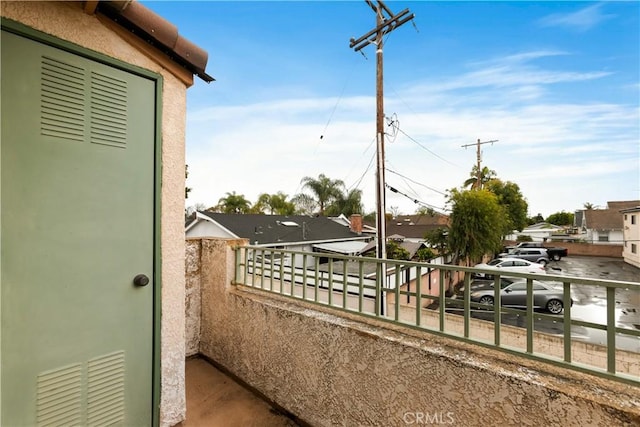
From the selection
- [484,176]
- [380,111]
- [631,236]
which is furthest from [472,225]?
[484,176]

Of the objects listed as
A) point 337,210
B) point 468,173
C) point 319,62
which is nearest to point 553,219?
point 468,173

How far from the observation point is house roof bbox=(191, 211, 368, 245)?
15.1m

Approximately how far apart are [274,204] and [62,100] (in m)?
25.5

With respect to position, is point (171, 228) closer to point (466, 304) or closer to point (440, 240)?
point (466, 304)

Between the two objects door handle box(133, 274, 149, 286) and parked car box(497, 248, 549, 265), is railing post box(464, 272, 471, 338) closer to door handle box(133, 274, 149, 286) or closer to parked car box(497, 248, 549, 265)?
door handle box(133, 274, 149, 286)

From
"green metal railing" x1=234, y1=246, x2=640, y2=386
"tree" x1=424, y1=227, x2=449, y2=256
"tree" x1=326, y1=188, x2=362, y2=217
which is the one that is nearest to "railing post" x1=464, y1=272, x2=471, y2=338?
"green metal railing" x1=234, y1=246, x2=640, y2=386

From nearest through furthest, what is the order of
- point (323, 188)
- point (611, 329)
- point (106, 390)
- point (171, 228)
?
point (611, 329) → point (106, 390) → point (171, 228) → point (323, 188)

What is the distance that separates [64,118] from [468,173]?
119ft

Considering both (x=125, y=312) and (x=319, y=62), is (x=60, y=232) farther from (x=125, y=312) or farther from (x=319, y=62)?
(x=319, y=62)

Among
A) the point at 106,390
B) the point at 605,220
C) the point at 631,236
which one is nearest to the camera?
the point at 106,390

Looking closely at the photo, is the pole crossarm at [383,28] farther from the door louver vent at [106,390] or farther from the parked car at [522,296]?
the door louver vent at [106,390]

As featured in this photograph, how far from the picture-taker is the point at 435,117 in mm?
12734

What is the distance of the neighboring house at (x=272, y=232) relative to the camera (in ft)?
48.9

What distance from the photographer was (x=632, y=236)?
22891mm
